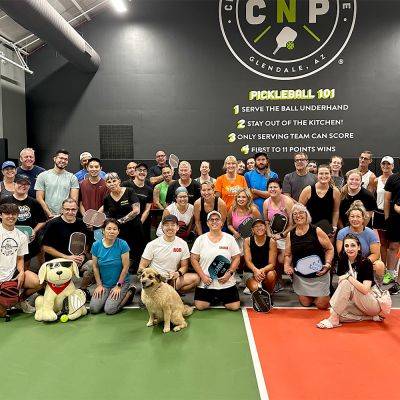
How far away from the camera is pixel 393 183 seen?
6.26m

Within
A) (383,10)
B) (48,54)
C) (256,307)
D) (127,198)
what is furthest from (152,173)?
(383,10)

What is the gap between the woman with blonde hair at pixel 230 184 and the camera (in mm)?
6688

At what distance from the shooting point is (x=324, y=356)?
402cm

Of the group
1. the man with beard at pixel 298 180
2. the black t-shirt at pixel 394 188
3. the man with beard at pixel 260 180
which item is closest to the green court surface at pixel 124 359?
the man with beard at pixel 260 180

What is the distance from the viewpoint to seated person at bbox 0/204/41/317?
5.18 m

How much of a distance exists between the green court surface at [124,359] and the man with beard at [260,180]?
89.8 inches

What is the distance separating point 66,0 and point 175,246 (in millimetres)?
9131

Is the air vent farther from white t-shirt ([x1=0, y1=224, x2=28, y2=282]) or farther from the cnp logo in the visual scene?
white t-shirt ([x1=0, y1=224, x2=28, y2=282])

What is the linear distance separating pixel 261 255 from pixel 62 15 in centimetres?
1003

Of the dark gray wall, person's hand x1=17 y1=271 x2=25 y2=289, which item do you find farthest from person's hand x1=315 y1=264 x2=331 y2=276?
the dark gray wall

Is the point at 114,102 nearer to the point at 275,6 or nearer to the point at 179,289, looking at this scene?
the point at 275,6

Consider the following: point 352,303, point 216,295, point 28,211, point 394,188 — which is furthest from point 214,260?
point 394,188

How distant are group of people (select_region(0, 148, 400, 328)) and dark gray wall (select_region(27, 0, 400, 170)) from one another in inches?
258

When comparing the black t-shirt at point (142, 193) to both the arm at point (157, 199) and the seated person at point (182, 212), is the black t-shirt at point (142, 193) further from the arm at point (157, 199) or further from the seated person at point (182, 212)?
the seated person at point (182, 212)
